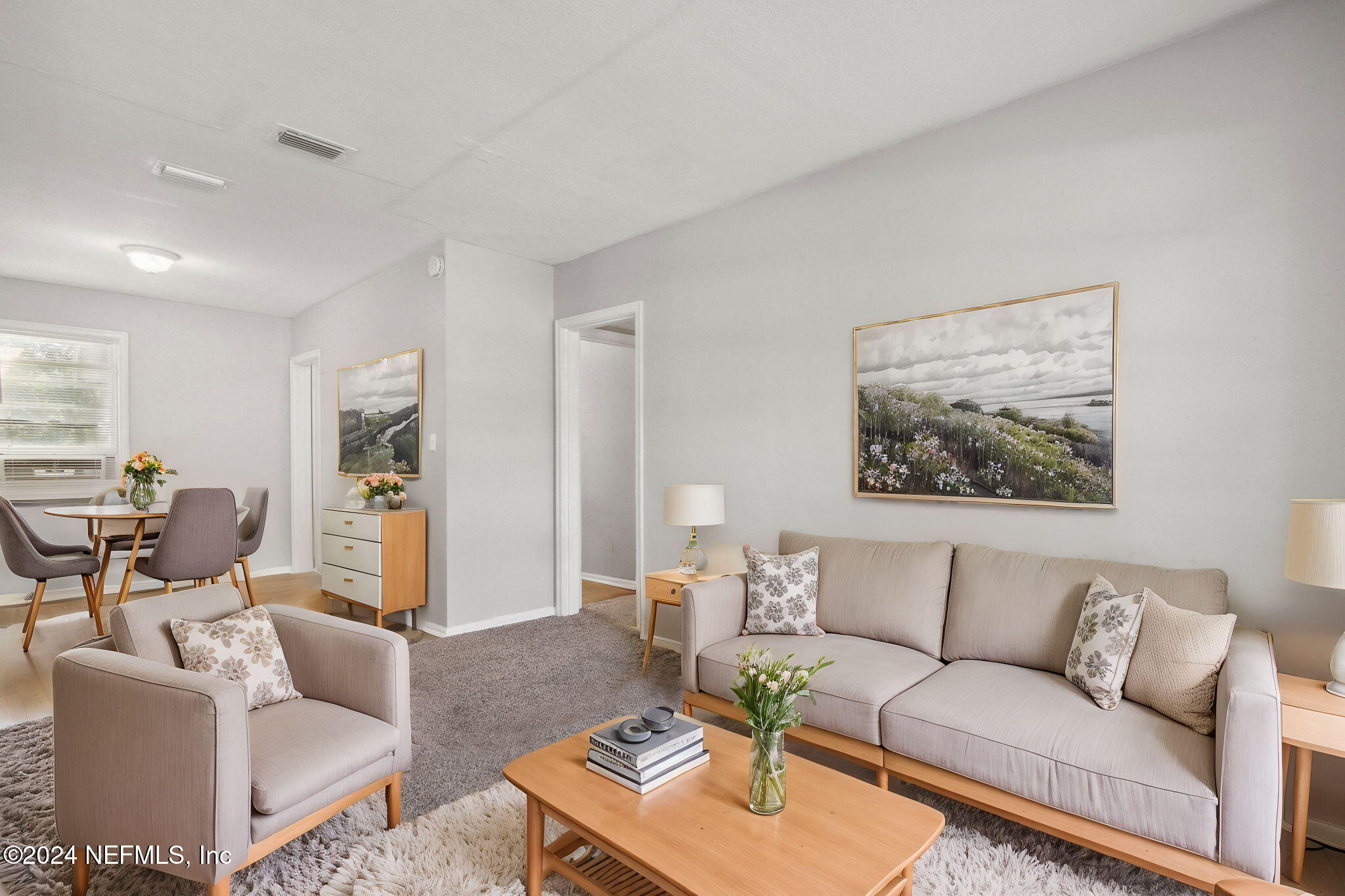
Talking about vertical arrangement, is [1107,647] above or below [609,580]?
above

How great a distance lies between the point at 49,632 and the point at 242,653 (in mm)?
3615

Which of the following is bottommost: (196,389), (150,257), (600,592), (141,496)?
(600,592)

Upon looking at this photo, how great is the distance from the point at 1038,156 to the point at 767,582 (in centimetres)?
205

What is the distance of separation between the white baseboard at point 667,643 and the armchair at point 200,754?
2187mm

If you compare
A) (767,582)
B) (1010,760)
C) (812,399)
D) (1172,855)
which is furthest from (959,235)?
(1172,855)

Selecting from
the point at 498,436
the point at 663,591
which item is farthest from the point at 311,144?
the point at 663,591

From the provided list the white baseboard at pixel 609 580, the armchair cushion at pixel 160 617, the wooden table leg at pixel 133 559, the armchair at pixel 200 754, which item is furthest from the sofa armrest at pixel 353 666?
the white baseboard at pixel 609 580

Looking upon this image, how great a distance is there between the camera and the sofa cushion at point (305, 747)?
1699 millimetres

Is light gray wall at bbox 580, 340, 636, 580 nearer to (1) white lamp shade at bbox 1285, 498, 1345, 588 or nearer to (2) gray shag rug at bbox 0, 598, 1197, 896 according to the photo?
(2) gray shag rug at bbox 0, 598, 1197, 896

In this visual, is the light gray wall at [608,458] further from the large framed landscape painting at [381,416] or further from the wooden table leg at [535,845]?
the wooden table leg at [535,845]

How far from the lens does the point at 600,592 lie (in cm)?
574

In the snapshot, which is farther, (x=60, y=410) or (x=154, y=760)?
(x=60, y=410)

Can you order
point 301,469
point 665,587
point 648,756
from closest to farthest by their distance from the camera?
point 648,756, point 665,587, point 301,469

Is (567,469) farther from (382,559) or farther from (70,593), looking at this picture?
(70,593)
